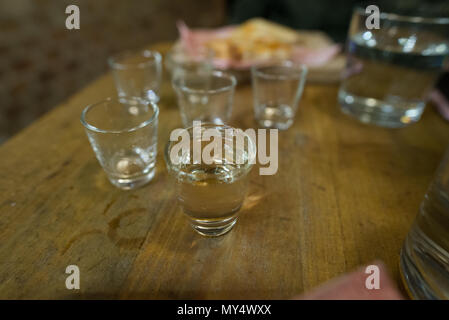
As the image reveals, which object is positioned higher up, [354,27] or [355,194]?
[354,27]

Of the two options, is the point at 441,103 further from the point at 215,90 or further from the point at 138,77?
the point at 138,77

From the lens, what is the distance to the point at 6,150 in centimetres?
54

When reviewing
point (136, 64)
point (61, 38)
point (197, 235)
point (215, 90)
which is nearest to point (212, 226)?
point (197, 235)

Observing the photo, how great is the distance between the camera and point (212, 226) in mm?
377

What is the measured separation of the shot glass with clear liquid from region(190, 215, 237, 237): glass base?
203 millimetres

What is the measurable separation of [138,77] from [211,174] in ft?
1.24

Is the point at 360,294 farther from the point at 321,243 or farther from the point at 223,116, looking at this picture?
the point at 223,116

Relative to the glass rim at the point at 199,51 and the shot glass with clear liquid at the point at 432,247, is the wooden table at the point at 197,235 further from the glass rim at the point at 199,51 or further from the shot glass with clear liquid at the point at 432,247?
the glass rim at the point at 199,51

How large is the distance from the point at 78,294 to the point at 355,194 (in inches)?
15.3

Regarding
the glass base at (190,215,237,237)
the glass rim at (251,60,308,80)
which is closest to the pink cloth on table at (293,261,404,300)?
→ the glass base at (190,215,237,237)

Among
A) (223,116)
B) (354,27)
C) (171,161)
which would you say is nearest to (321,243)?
(171,161)

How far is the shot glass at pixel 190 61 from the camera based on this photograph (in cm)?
71
